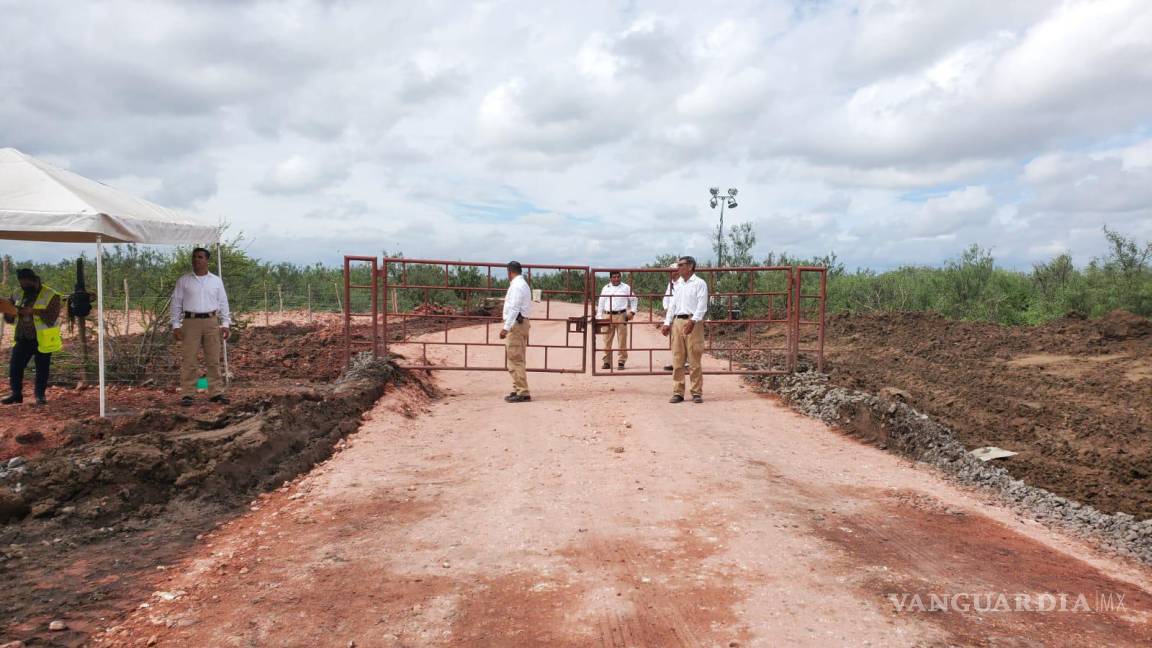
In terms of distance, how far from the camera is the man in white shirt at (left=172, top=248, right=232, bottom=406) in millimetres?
8711

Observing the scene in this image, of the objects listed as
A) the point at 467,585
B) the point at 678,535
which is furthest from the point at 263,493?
the point at 678,535

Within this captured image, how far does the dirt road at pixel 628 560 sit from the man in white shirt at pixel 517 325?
2.50 meters

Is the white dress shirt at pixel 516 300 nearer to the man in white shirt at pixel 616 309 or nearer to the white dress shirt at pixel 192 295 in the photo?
the man in white shirt at pixel 616 309

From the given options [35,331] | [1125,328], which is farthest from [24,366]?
[1125,328]

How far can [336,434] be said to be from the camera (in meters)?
7.62

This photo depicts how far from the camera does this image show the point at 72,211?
710 cm

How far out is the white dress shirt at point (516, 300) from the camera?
9.97 m

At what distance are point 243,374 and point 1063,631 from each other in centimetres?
1101

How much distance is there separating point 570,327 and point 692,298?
5471 millimetres

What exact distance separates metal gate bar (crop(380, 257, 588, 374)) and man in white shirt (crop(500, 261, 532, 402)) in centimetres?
19

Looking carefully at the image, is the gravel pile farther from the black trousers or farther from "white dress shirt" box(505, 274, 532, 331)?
the black trousers

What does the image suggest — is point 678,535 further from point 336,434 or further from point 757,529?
point 336,434

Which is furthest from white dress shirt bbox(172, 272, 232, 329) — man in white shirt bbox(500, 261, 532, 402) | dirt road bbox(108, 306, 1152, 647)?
man in white shirt bbox(500, 261, 532, 402)

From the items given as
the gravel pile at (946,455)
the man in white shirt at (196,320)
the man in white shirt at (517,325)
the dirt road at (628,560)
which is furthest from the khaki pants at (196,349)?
the gravel pile at (946,455)
